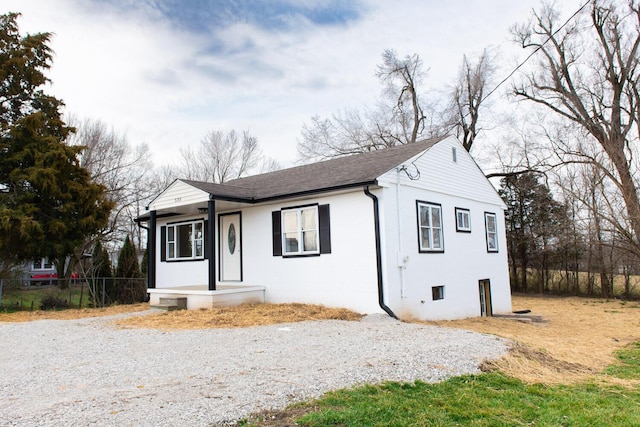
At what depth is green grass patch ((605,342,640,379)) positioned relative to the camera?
6.14m

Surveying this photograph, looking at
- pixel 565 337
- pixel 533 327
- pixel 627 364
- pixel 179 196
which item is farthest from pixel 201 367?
pixel 533 327

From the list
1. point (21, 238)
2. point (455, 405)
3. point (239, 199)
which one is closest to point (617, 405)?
point (455, 405)

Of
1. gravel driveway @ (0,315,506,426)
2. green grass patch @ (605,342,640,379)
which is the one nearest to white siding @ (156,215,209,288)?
gravel driveway @ (0,315,506,426)

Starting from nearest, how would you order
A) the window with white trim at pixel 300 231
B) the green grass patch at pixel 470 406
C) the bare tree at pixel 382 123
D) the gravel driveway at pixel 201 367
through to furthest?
the green grass patch at pixel 470 406 < the gravel driveway at pixel 201 367 < the window with white trim at pixel 300 231 < the bare tree at pixel 382 123

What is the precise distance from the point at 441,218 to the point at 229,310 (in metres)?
6.17

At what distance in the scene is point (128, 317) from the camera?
436 inches

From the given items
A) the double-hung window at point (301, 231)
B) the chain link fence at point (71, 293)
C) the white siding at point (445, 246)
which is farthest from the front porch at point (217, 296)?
the chain link fence at point (71, 293)

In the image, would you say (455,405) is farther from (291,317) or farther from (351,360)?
(291,317)

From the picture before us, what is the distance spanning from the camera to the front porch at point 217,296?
36.9 feet

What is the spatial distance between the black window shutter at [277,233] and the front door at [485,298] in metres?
6.58

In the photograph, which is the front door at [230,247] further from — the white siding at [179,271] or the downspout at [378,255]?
the downspout at [378,255]

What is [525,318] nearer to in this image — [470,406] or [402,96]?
[470,406]

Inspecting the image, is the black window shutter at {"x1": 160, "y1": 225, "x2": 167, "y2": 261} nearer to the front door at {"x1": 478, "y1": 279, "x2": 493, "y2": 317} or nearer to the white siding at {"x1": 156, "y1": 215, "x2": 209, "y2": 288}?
the white siding at {"x1": 156, "y1": 215, "x2": 209, "y2": 288}

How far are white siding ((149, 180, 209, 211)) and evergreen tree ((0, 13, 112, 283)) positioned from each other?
15.8 feet
